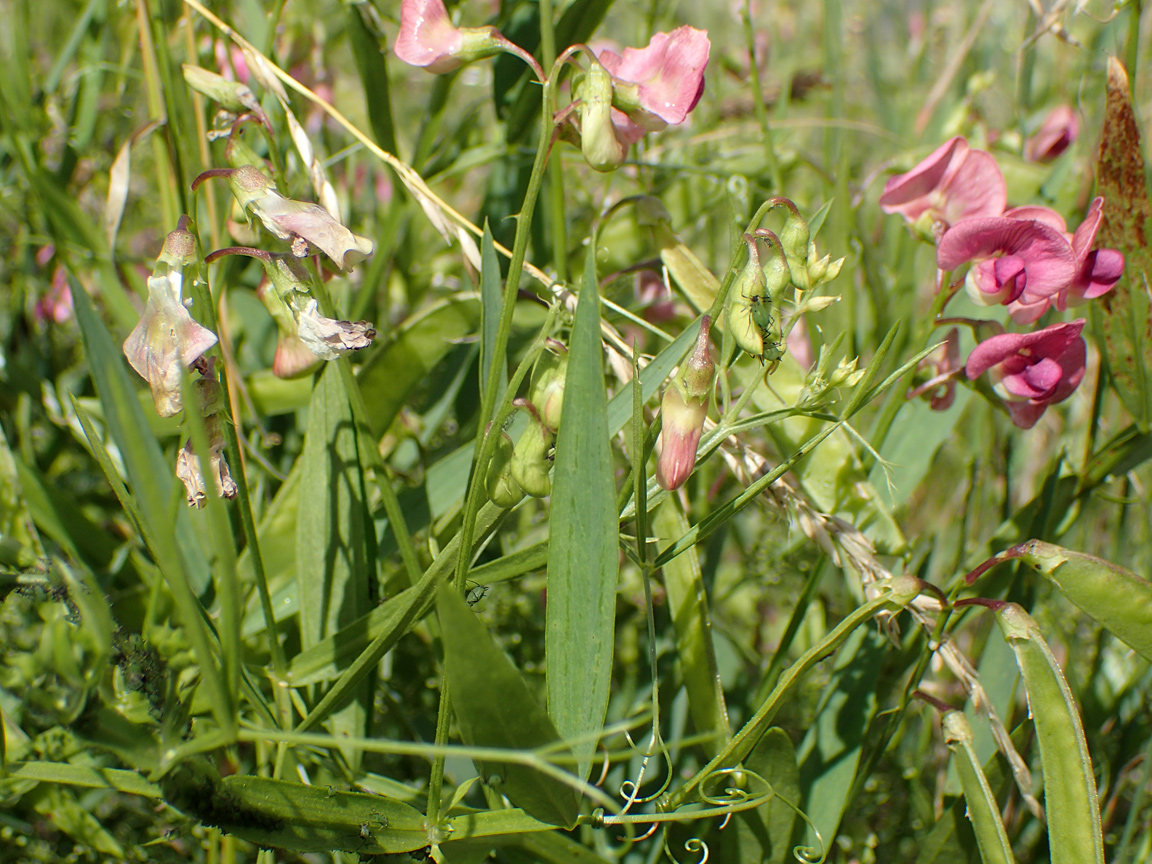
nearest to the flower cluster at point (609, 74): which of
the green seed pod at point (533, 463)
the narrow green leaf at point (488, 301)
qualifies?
the narrow green leaf at point (488, 301)

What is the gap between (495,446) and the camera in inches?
24.1

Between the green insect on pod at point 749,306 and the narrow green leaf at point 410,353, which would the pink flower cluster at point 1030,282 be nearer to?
the green insect on pod at point 749,306

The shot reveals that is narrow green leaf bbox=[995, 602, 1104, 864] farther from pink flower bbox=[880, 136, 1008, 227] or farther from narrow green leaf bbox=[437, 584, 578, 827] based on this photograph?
pink flower bbox=[880, 136, 1008, 227]

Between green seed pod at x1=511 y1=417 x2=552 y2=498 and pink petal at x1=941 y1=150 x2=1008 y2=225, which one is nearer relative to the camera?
green seed pod at x1=511 y1=417 x2=552 y2=498

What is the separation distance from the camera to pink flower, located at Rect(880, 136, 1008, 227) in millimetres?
921

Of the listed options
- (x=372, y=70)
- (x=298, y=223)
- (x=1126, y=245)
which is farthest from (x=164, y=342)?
(x=1126, y=245)

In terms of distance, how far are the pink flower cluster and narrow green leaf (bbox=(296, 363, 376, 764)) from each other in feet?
2.13

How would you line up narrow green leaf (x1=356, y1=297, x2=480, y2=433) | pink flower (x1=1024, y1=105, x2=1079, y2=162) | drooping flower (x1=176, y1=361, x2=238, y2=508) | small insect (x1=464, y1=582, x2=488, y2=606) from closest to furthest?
1. drooping flower (x1=176, y1=361, x2=238, y2=508)
2. small insect (x1=464, y1=582, x2=488, y2=606)
3. narrow green leaf (x1=356, y1=297, x2=480, y2=433)
4. pink flower (x1=1024, y1=105, x2=1079, y2=162)

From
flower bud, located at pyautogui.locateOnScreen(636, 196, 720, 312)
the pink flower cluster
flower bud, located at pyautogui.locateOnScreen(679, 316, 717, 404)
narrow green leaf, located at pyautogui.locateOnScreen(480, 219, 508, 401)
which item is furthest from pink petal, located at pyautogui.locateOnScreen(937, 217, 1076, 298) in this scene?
narrow green leaf, located at pyautogui.locateOnScreen(480, 219, 508, 401)

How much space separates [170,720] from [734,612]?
1107mm

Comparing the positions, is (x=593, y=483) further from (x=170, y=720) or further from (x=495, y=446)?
(x=170, y=720)

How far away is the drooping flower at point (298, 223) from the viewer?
1.96ft

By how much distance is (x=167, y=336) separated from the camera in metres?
0.58

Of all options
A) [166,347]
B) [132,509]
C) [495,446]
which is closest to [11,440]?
[132,509]
